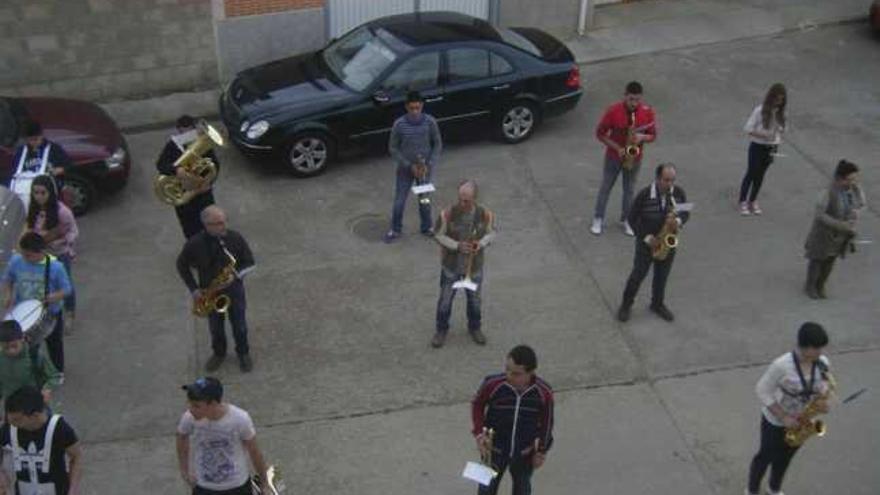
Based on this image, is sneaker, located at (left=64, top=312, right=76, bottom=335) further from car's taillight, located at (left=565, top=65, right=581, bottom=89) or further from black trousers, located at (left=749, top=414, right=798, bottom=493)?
car's taillight, located at (left=565, top=65, right=581, bottom=89)

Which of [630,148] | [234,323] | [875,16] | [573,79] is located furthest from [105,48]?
[875,16]

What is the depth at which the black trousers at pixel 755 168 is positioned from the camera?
10672mm

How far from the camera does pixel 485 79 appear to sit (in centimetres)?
1212

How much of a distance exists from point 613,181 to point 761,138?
5.44 ft

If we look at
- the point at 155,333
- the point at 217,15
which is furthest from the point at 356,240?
Answer: the point at 217,15

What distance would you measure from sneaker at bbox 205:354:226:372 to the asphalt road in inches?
5.3

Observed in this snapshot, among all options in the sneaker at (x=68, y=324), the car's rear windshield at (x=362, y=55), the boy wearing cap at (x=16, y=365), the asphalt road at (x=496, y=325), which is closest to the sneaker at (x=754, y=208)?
the asphalt road at (x=496, y=325)

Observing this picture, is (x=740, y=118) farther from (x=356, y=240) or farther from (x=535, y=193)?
(x=356, y=240)

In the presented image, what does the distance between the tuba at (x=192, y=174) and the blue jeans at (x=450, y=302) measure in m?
2.46

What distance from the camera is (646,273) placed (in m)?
9.14

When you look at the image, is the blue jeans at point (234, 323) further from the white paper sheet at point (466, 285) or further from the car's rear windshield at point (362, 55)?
the car's rear windshield at point (362, 55)

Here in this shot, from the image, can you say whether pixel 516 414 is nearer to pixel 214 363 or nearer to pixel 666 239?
pixel 666 239

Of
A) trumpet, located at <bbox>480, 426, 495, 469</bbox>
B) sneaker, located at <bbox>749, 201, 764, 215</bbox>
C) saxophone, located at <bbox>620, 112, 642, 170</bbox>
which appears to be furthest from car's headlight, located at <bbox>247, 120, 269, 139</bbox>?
trumpet, located at <bbox>480, 426, 495, 469</bbox>

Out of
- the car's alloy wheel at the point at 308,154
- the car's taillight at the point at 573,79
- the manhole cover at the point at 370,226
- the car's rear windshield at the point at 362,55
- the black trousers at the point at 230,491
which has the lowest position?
the manhole cover at the point at 370,226
